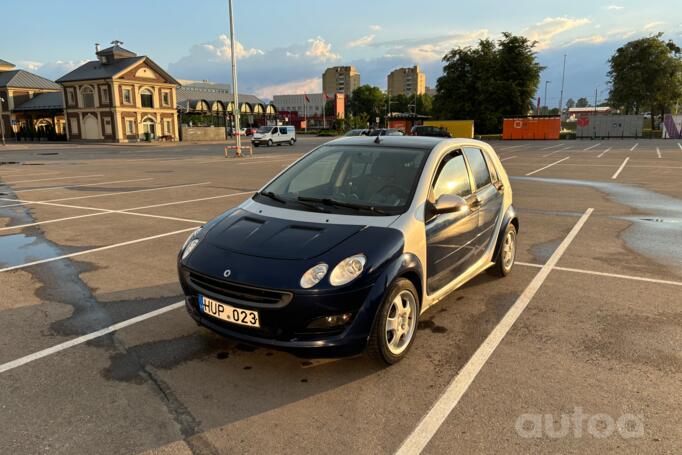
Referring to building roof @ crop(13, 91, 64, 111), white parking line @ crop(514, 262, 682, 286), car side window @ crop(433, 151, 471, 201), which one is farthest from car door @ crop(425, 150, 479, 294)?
building roof @ crop(13, 91, 64, 111)

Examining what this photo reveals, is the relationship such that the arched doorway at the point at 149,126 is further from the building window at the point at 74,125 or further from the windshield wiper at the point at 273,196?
the windshield wiper at the point at 273,196

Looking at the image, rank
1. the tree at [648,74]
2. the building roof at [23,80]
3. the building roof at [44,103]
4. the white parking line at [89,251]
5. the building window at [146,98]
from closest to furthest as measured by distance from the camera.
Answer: the white parking line at [89,251]
the building window at [146,98]
the building roof at [44,103]
the building roof at [23,80]
the tree at [648,74]

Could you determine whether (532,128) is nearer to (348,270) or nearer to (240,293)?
(348,270)

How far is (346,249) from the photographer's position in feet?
11.0

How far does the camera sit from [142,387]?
3316mm

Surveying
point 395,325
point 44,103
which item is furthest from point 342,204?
point 44,103

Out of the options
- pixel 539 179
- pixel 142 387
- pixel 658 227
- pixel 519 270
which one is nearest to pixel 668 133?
pixel 539 179

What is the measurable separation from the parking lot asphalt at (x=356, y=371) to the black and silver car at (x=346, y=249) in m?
0.37

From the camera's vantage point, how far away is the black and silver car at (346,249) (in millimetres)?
3193

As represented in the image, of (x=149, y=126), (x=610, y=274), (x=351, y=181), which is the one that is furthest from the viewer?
(x=149, y=126)

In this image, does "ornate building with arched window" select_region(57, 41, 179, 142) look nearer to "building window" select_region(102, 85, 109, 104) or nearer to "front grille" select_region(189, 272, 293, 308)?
"building window" select_region(102, 85, 109, 104)

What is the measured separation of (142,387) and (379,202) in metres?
2.19

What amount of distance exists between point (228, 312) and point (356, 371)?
996 mm

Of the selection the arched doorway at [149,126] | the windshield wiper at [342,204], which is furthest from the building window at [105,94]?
the windshield wiper at [342,204]
